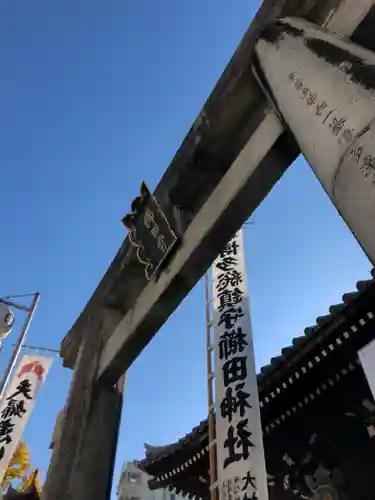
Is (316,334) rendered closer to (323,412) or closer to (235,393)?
(235,393)

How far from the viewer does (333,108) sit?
5.84 ft

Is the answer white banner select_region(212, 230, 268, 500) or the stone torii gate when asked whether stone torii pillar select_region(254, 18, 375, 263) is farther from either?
white banner select_region(212, 230, 268, 500)

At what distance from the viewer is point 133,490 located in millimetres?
26984

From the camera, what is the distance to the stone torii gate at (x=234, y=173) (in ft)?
5.55

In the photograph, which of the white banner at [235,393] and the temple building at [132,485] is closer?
the white banner at [235,393]

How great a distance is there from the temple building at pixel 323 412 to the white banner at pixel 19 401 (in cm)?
360

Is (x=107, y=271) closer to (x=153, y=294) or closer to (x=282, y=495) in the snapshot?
(x=153, y=294)

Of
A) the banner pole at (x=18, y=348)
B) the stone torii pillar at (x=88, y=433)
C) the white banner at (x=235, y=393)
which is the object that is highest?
the banner pole at (x=18, y=348)

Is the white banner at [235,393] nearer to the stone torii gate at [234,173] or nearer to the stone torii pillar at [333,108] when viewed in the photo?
the stone torii gate at [234,173]

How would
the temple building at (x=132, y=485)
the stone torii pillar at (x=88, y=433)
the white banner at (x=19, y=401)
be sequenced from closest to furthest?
the stone torii pillar at (x=88, y=433) < the white banner at (x=19, y=401) < the temple building at (x=132, y=485)

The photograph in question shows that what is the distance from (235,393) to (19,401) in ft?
18.3

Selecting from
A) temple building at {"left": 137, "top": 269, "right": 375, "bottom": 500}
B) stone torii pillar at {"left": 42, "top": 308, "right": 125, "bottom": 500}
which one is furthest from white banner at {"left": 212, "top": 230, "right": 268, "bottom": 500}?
stone torii pillar at {"left": 42, "top": 308, "right": 125, "bottom": 500}

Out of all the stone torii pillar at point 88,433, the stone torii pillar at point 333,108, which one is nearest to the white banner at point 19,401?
the stone torii pillar at point 88,433

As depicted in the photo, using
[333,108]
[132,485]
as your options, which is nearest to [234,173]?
[333,108]
